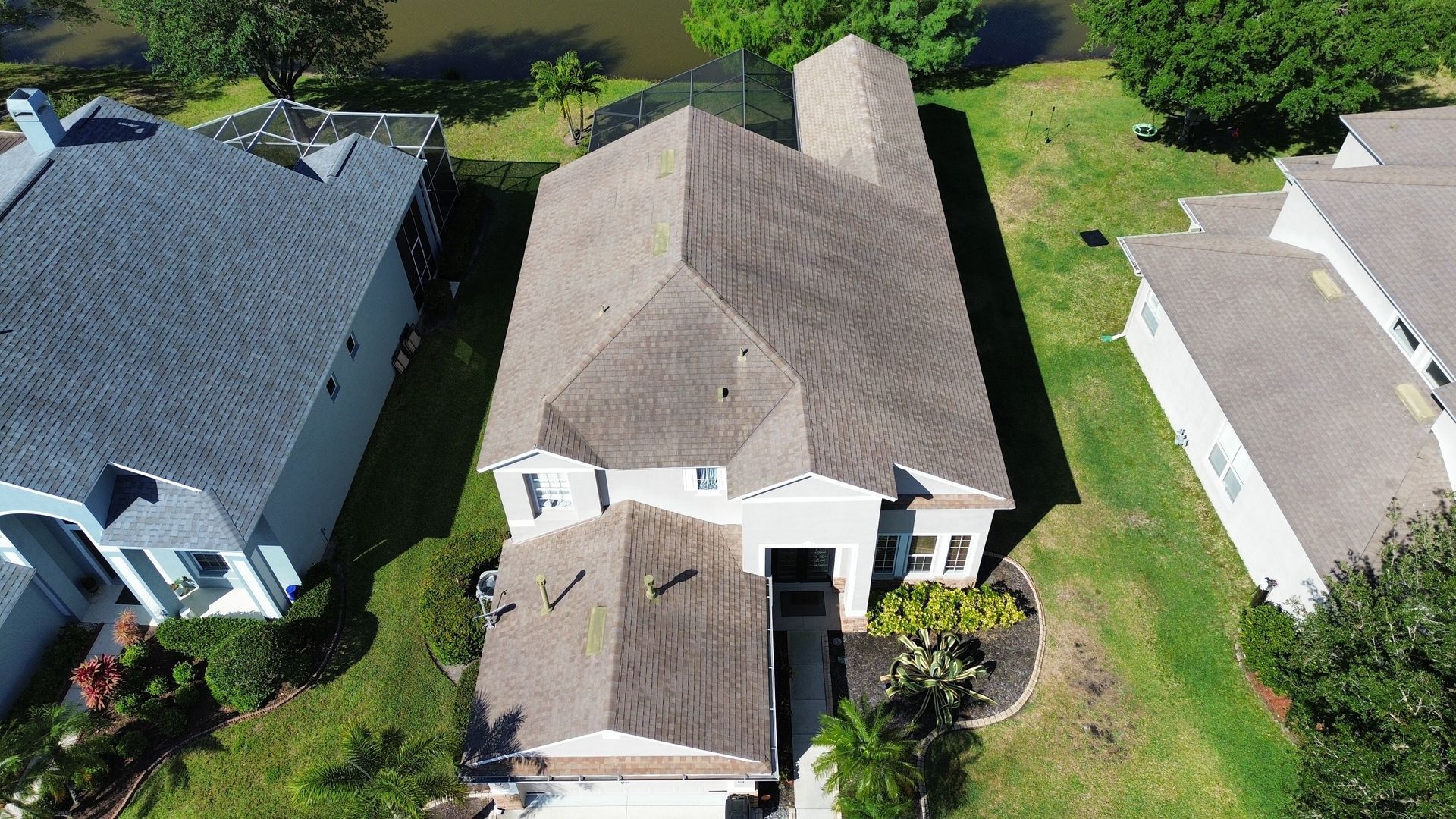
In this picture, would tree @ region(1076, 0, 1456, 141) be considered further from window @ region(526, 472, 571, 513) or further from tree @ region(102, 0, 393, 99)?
tree @ region(102, 0, 393, 99)

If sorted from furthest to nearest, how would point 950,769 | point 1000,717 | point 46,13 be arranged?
point 46,13 < point 1000,717 < point 950,769

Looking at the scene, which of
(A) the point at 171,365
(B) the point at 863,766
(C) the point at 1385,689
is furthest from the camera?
(A) the point at 171,365

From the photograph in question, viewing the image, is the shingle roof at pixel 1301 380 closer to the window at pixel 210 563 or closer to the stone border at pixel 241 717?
the stone border at pixel 241 717

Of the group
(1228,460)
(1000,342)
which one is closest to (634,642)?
(1228,460)

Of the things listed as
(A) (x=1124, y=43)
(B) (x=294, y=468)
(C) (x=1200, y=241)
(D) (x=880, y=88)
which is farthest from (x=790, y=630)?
(A) (x=1124, y=43)

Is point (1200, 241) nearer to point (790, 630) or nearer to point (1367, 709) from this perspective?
point (1367, 709)

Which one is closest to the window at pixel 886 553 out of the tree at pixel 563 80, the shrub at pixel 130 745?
the shrub at pixel 130 745

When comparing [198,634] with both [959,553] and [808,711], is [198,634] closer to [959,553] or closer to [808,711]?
[808,711]
